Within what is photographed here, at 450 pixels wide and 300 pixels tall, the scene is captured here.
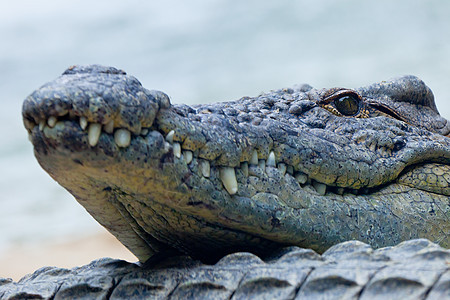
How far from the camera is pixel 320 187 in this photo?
2.24 meters

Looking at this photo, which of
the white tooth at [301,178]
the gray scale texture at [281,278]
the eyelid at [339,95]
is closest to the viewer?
the gray scale texture at [281,278]

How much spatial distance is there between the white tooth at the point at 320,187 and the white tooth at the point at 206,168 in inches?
23.2

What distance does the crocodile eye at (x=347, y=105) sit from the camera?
2.89 m

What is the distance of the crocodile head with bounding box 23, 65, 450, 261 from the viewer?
1.59m

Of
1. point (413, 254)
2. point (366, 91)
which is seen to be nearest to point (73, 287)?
point (413, 254)

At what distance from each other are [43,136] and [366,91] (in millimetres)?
2071

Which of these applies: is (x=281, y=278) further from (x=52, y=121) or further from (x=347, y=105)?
(x=347, y=105)

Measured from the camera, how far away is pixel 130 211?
191 cm

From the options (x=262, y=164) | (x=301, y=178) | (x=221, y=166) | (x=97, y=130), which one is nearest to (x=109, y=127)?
(x=97, y=130)

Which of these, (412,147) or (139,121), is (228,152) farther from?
(412,147)

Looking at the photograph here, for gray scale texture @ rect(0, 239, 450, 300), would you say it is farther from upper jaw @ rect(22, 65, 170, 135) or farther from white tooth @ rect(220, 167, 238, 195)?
upper jaw @ rect(22, 65, 170, 135)

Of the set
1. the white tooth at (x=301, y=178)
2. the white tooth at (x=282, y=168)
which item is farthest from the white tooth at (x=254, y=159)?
the white tooth at (x=301, y=178)

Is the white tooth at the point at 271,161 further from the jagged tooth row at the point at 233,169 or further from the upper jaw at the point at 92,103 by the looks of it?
the upper jaw at the point at 92,103

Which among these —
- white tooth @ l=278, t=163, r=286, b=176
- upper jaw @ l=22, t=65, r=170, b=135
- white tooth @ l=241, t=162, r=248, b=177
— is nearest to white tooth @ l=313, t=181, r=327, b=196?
white tooth @ l=278, t=163, r=286, b=176
